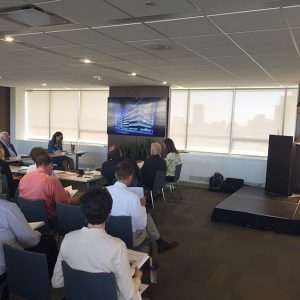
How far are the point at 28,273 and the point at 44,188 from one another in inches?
65.4

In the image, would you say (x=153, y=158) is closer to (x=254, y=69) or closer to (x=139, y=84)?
(x=254, y=69)

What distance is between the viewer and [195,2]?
2.46 meters

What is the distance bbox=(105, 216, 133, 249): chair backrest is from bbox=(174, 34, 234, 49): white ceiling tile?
199 centimetres

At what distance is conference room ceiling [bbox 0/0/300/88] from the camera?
8.53ft

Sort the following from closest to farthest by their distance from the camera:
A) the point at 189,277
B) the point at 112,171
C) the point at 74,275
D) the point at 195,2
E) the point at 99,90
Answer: the point at 74,275 < the point at 195,2 < the point at 189,277 < the point at 112,171 < the point at 99,90

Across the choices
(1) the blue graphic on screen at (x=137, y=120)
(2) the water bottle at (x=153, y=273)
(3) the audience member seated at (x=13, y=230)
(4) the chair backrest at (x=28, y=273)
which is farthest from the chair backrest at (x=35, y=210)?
(1) the blue graphic on screen at (x=137, y=120)

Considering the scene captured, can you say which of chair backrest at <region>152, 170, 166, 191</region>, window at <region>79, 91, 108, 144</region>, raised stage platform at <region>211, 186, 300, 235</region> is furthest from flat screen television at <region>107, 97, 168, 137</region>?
raised stage platform at <region>211, 186, 300, 235</region>

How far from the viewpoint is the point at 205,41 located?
360 cm

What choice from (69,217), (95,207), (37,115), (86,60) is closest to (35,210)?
(69,217)

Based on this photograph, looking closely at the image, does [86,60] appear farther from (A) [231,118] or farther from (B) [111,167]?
(A) [231,118]

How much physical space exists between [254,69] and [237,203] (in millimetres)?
2380

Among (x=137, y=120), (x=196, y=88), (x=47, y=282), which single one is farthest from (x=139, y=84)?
(x=47, y=282)

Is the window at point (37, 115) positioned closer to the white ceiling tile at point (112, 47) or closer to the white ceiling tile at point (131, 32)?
the white ceiling tile at point (112, 47)

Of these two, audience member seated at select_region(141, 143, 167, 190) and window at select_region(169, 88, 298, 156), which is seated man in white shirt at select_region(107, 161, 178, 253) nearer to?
audience member seated at select_region(141, 143, 167, 190)
